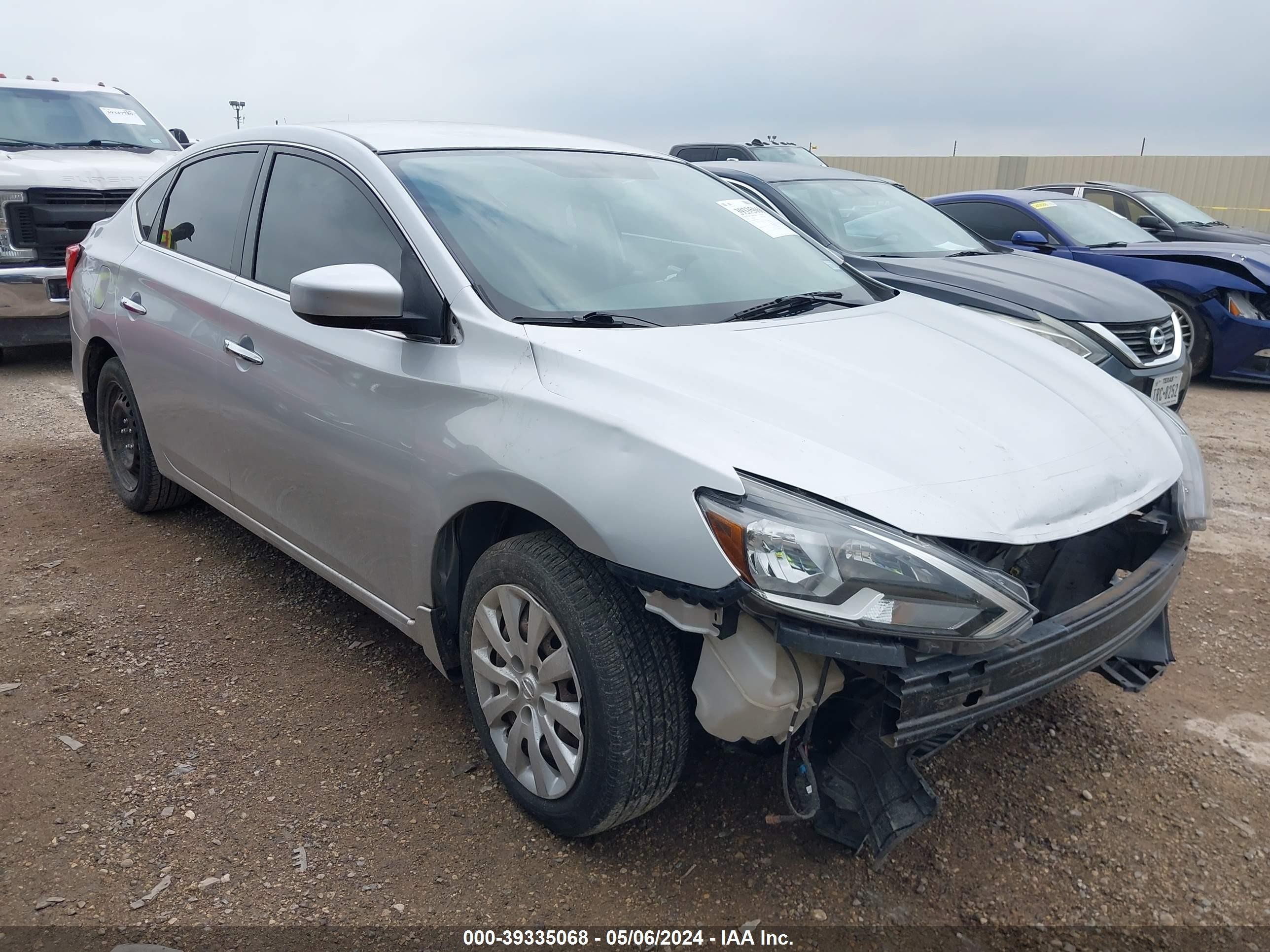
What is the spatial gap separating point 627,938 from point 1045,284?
469 cm

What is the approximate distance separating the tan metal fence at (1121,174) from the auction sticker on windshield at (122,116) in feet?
55.4

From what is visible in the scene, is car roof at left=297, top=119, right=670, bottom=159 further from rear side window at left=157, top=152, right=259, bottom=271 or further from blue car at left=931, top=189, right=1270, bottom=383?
blue car at left=931, top=189, right=1270, bottom=383

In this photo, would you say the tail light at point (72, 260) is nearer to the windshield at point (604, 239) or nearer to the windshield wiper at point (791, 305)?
the windshield at point (604, 239)

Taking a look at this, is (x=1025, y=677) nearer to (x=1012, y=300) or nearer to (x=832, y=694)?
(x=832, y=694)

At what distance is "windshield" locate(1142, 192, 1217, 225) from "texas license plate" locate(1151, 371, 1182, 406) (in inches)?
222

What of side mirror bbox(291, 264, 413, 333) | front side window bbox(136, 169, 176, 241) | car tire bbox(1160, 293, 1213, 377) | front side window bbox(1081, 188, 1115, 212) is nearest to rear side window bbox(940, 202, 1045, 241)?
car tire bbox(1160, 293, 1213, 377)

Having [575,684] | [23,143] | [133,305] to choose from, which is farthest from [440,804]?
[23,143]

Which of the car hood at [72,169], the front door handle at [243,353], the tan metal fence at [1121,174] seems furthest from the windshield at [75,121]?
the tan metal fence at [1121,174]

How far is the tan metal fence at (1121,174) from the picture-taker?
2000cm

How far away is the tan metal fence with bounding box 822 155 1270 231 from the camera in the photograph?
20.0m

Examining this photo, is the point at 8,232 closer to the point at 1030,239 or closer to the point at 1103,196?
the point at 1030,239

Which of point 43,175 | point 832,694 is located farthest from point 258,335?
point 43,175

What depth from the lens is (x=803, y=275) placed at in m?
3.16

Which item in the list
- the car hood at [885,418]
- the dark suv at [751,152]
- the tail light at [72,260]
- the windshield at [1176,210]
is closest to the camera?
the car hood at [885,418]
